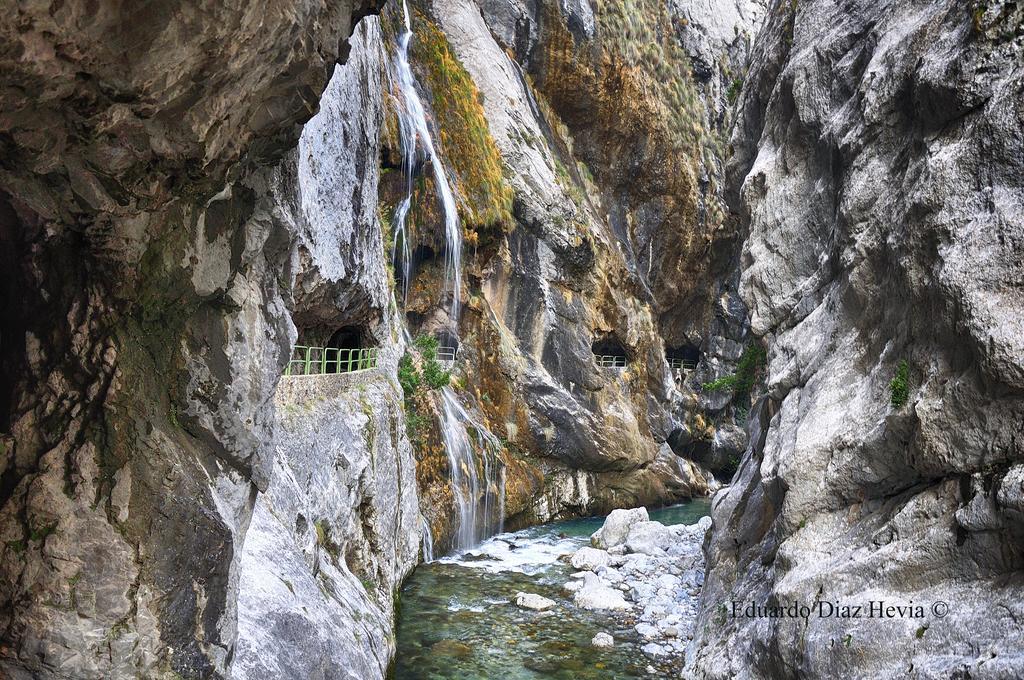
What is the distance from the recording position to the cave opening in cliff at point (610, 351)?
1283 inches

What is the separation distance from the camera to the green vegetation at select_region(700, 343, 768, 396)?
71.2 feet

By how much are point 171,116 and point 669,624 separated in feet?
42.4

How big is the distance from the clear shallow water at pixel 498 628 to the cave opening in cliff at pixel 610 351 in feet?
46.2

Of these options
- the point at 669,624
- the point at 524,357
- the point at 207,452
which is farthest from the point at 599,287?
the point at 207,452

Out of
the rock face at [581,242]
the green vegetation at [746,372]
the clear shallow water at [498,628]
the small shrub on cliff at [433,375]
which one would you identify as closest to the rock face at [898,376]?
the clear shallow water at [498,628]

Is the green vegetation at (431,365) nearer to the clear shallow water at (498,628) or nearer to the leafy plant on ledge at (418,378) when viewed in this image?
the leafy plant on ledge at (418,378)

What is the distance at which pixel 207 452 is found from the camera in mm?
6176

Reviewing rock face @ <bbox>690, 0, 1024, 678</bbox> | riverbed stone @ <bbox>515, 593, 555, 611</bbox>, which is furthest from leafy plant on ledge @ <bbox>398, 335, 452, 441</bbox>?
rock face @ <bbox>690, 0, 1024, 678</bbox>

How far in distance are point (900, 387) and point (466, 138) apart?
69.1ft

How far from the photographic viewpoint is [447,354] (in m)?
25.5

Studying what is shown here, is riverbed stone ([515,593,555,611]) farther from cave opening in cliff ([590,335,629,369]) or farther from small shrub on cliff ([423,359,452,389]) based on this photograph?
cave opening in cliff ([590,335,629,369])

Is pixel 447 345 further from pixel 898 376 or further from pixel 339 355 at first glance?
pixel 898 376

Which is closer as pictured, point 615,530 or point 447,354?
point 615,530

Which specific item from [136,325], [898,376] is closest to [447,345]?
[898,376]
